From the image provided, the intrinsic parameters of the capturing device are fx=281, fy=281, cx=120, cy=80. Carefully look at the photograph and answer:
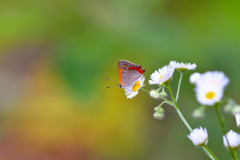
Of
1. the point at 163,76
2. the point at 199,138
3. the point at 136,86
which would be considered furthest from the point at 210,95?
the point at 136,86

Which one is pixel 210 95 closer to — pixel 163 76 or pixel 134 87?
pixel 163 76

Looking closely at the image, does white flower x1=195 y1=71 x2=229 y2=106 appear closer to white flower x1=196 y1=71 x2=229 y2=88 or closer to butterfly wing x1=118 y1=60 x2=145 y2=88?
white flower x1=196 y1=71 x2=229 y2=88

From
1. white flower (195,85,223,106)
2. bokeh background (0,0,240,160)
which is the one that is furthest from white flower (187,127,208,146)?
bokeh background (0,0,240,160)

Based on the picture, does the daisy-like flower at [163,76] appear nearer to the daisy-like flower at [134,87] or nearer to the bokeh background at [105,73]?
the daisy-like flower at [134,87]

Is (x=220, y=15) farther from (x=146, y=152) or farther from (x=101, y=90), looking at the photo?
(x=146, y=152)

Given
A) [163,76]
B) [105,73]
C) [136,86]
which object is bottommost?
[163,76]

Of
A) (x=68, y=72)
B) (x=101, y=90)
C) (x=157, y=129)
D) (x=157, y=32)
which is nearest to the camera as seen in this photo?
(x=68, y=72)

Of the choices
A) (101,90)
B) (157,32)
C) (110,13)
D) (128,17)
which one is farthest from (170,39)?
(101,90)
